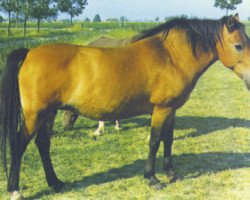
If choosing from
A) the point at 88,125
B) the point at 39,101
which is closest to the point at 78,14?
the point at 88,125

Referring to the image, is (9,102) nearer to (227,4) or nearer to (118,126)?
(118,126)

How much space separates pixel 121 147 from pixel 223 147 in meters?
1.95

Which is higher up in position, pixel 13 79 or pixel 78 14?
pixel 78 14

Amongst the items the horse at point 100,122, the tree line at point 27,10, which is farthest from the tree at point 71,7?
the horse at point 100,122

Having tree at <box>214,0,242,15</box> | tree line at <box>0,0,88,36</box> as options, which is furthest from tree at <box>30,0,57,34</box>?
tree at <box>214,0,242,15</box>

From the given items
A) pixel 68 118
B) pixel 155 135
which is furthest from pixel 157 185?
pixel 68 118

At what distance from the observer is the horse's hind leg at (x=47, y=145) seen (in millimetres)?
4934

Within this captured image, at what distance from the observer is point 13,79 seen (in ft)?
15.0

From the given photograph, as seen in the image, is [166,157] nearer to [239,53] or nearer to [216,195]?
[216,195]

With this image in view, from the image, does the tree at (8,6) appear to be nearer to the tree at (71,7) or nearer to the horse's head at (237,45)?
the tree at (71,7)

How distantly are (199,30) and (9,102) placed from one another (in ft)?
9.01

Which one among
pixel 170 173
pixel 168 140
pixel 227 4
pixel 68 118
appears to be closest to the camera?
pixel 170 173

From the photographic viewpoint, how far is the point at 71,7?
63.3 meters

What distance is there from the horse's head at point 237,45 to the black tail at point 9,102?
2800 mm
